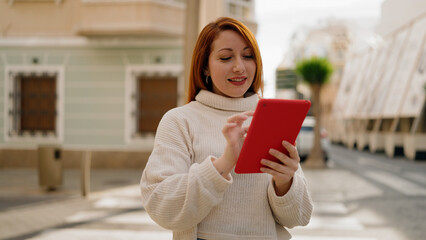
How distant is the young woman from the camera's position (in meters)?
1.62

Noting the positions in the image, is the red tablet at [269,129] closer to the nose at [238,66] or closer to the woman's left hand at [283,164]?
the woman's left hand at [283,164]

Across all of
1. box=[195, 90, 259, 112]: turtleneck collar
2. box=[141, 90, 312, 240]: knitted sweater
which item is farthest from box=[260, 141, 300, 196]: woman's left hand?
box=[195, 90, 259, 112]: turtleneck collar

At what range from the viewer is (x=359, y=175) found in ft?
43.9

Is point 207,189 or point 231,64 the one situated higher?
point 231,64

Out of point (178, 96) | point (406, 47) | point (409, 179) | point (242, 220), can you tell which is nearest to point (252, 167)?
point (242, 220)

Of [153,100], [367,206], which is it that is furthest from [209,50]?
[153,100]

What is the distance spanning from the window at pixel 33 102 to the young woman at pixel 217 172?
44.5ft

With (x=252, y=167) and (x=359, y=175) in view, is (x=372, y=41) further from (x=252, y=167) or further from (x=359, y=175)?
(x=252, y=167)

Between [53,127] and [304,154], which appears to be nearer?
[53,127]

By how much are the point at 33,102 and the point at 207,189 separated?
14430mm

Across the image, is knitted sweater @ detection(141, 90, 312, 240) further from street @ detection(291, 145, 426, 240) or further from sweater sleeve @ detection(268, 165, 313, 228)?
street @ detection(291, 145, 426, 240)

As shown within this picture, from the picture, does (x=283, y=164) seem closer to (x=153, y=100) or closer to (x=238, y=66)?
(x=238, y=66)

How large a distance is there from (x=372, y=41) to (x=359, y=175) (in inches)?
956

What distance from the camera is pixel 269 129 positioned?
5.01ft
